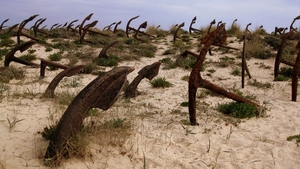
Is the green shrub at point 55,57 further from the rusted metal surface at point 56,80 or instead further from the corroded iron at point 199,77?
the corroded iron at point 199,77

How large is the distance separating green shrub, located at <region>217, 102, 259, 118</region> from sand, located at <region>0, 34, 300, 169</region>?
12 centimetres

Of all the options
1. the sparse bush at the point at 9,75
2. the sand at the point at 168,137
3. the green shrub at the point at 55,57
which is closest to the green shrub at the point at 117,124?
the sand at the point at 168,137

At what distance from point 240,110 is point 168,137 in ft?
5.55

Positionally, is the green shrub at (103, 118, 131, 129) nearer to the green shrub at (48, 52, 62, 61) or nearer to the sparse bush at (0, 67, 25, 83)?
the sparse bush at (0, 67, 25, 83)

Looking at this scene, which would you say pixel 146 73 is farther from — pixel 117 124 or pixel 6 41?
pixel 6 41

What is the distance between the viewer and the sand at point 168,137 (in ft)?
9.52

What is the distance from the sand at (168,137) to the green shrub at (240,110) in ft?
0.38

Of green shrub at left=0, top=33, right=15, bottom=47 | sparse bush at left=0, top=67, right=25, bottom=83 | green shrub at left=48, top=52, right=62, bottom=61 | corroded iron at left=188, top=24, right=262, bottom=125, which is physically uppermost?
corroded iron at left=188, top=24, right=262, bottom=125

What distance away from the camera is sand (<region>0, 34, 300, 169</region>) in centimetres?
290

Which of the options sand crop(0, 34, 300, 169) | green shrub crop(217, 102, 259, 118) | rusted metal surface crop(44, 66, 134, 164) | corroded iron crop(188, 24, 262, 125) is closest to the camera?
rusted metal surface crop(44, 66, 134, 164)

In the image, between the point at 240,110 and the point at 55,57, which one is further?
the point at 55,57

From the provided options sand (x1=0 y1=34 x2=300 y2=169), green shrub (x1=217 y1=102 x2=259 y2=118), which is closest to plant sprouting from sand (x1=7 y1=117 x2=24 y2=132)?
sand (x1=0 y1=34 x2=300 y2=169)

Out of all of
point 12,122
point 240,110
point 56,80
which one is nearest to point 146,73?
point 56,80

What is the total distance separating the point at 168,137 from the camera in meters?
3.61
